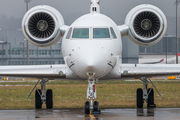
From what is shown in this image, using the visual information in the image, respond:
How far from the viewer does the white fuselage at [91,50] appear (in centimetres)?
1089

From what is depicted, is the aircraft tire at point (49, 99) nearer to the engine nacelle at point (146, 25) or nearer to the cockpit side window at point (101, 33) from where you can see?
the engine nacelle at point (146, 25)

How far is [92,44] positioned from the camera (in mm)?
11289

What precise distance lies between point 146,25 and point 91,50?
226 inches

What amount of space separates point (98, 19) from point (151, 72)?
10.4 feet

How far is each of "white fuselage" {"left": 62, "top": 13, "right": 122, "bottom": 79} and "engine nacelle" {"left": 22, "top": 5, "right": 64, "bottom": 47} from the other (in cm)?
354

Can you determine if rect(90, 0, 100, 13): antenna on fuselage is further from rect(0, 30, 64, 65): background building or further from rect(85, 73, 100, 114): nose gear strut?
rect(0, 30, 64, 65): background building

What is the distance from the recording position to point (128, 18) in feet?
53.2

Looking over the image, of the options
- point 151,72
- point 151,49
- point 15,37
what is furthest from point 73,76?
point 151,49

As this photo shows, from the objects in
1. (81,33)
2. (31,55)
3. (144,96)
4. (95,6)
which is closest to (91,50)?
(81,33)

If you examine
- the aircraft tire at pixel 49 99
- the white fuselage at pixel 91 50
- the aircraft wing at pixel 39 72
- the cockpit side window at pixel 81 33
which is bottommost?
the aircraft tire at pixel 49 99

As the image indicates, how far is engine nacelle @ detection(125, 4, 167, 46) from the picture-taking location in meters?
15.9

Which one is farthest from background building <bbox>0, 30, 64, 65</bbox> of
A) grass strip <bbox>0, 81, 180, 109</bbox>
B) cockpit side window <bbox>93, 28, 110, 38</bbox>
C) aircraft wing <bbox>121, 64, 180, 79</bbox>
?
cockpit side window <bbox>93, 28, 110, 38</bbox>

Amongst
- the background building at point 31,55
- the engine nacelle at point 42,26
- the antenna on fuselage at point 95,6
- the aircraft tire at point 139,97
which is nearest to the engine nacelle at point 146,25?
the antenna on fuselage at point 95,6

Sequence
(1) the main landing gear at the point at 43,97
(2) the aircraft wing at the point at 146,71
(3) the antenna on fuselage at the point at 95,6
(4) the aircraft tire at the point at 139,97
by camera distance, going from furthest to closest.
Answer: (4) the aircraft tire at the point at 139,97
(1) the main landing gear at the point at 43,97
(3) the antenna on fuselage at the point at 95,6
(2) the aircraft wing at the point at 146,71
